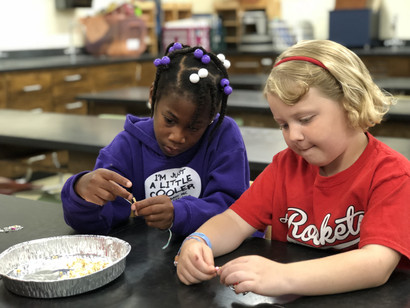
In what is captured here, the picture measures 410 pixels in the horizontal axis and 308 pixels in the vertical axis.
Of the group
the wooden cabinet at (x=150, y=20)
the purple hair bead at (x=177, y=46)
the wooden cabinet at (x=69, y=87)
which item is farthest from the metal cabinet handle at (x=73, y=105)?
the purple hair bead at (x=177, y=46)

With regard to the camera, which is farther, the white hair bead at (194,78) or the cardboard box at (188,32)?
the cardboard box at (188,32)

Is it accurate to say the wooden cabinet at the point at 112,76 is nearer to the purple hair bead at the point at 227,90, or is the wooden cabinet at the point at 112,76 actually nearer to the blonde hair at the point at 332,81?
the purple hair bead at the point at 227,90

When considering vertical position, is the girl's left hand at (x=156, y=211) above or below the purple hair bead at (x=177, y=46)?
below

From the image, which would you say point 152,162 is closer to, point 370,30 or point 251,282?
point 251,282

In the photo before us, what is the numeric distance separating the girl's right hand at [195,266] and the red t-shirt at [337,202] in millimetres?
Result: 207

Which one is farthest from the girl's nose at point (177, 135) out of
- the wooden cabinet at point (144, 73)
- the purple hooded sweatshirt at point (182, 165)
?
the wooden cabinet at point (144, 73)

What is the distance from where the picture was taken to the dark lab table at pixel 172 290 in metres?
0.80

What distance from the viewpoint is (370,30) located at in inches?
223

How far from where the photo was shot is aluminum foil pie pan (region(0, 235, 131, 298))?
2.68 feet

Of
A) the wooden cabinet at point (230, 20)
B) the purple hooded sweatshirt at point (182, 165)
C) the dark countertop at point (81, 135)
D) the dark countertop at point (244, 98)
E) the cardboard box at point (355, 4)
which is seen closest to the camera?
the purple hooded sweatshirt at point (182, 165)

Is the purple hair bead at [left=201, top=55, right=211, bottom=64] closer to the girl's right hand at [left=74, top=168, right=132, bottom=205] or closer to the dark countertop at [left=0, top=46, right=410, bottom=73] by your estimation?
the girl's right hand at [left=74, top=168, right=132, bottom=205]

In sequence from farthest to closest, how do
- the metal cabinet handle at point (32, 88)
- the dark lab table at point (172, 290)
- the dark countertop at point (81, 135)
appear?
the metal cabinet handle at point (32, 88) < the dark countertop at point (81, 135) < the dark lab table at point (172, 290)

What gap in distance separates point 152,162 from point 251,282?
0.57 meters

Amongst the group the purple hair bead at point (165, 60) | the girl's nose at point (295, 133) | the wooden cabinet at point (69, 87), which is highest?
the purple hair bead at point (165, 60)
